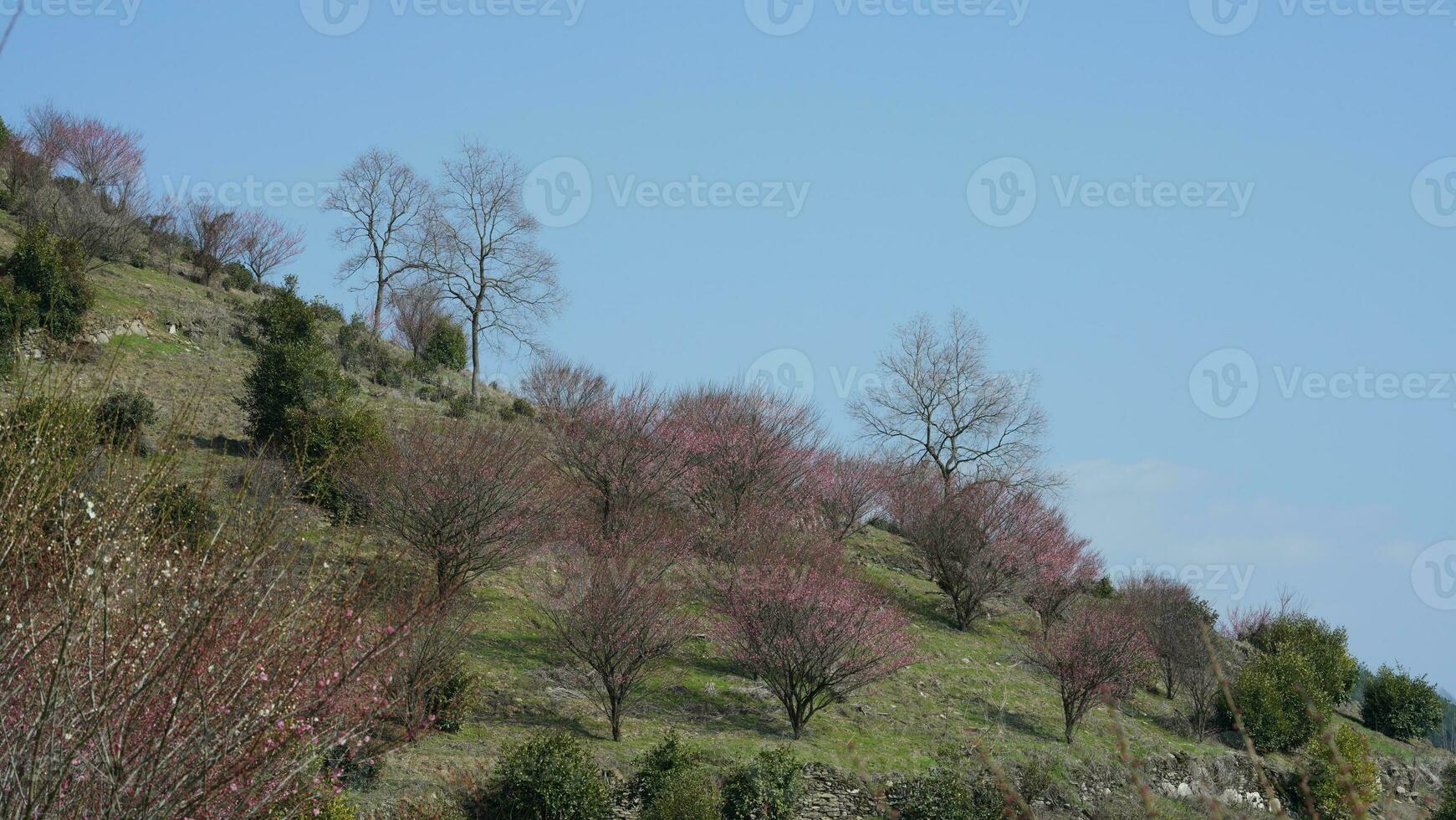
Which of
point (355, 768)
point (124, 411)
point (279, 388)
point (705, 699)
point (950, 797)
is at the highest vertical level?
point (279, 388)

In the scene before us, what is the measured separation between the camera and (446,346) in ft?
148

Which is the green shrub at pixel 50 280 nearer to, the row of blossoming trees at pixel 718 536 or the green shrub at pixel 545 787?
the row of blossoming trees at pixel 718 536

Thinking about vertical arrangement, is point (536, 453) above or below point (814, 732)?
above

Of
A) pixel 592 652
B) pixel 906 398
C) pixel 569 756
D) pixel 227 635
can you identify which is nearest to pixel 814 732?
pixel 592 652

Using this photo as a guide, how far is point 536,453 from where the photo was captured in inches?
893

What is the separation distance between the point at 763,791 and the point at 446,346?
112ft

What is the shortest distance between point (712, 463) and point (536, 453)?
27.4 feet

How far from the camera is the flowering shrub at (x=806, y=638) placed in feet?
58.6

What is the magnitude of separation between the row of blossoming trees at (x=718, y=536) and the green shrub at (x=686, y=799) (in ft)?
8.36

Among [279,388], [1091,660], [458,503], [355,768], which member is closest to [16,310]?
[279,388]

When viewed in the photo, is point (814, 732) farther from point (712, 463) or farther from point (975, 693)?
point (712, 463)

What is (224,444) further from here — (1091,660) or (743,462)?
(1091,660)

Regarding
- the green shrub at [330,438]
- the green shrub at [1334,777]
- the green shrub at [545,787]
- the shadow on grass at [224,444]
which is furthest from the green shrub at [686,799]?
the shadow on grass at [224,444]

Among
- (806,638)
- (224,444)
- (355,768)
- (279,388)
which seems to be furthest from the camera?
(279,388)
